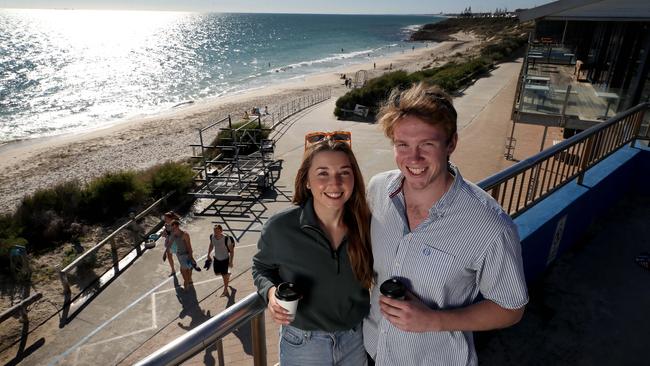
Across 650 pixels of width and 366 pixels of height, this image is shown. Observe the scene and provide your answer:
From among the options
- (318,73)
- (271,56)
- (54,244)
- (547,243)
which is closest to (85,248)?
(54,244)

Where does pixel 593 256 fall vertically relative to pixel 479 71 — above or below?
above

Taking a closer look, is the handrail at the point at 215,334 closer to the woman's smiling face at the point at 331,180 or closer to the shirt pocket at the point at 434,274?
the woman's smiling face at the point at 331,180

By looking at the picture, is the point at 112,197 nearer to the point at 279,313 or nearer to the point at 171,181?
the point at 171,181

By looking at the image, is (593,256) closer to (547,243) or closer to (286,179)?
(547,243)

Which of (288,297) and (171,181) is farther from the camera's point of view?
(171,181)

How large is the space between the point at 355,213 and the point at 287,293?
0.49 m

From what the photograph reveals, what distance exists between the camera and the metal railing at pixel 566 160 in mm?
2902

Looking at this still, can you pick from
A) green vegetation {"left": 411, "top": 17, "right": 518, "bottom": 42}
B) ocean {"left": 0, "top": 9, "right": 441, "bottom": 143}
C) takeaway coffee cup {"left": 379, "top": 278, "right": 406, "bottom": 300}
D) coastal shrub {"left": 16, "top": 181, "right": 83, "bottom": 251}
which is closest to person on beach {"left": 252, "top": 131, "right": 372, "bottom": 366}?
takeaway coffee cup {"left": 379, "top": 278, "right": 406, "bottom": 300}

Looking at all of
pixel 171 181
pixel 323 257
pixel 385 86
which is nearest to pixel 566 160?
pixel 323 257

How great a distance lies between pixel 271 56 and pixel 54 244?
234 ft

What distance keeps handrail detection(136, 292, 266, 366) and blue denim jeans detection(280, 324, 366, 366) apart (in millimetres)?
130

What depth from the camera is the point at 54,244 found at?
11.5m

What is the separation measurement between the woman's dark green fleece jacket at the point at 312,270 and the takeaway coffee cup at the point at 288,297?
0.17m

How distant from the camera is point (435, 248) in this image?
61.2 inches
